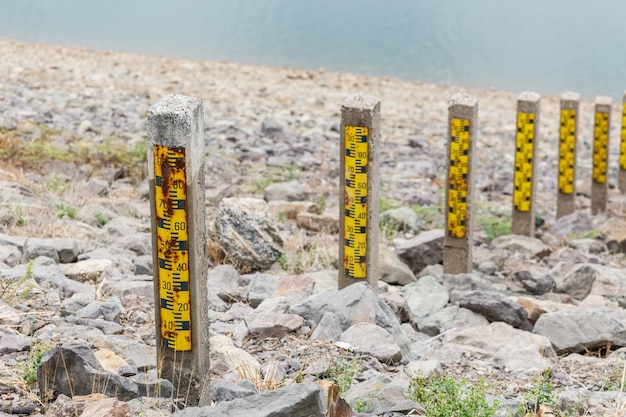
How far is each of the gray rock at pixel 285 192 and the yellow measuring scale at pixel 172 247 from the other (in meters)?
5.78

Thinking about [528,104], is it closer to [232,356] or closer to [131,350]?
[232,356]

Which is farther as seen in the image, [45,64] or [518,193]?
[45,64]

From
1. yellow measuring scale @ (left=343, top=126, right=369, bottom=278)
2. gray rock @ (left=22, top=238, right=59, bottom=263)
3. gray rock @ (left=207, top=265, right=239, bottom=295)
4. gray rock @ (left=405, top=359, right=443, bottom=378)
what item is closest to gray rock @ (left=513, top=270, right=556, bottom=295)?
yellow measuring scale @ (left=343, top=126, right=369, bottom=278)

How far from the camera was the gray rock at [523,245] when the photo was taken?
9.22m

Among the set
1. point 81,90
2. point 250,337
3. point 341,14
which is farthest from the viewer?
point 341,14

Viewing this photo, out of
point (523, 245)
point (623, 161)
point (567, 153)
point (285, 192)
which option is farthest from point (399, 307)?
point (623, 161)

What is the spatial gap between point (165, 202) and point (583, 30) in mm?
26492

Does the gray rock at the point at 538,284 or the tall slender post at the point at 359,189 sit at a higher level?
the tall slender post at the point at 359,189

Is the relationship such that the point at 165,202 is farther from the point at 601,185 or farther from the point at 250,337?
the point at 601,185

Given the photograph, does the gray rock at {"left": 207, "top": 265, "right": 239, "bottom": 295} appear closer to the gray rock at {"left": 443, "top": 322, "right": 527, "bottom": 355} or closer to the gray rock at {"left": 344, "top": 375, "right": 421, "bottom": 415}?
the gray rock at {"left": 443, "top": 322, "right": 527, "bottom": 355}

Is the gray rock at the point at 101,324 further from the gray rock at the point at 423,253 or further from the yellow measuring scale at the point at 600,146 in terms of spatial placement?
the yellow measuring scale at the point at 600,146

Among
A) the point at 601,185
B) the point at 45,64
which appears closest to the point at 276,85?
the point at 45,64

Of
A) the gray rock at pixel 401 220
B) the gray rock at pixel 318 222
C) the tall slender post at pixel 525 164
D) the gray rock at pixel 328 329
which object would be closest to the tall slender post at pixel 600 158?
the tall slender post at pixel 525 164

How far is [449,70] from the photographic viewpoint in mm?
26641
